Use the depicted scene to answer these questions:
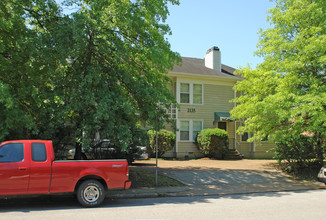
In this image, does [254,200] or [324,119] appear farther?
[324,119]

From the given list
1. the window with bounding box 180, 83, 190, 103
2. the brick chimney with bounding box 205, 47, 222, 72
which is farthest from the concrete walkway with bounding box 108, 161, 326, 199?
the brick chimney with bounding box 205, 47, 222, 72

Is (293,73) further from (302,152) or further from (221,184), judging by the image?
(221,184)

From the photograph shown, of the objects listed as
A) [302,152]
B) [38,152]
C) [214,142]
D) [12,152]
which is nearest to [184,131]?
[214,142]

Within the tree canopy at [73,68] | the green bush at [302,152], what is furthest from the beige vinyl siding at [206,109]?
the tree canopy at [73,68]

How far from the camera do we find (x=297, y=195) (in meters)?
9.14

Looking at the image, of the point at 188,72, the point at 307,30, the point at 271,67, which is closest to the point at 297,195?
the point at 271,67

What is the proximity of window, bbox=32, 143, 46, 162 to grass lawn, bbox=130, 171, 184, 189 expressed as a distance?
401cm

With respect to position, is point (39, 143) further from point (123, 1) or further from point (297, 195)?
point (297, 195)

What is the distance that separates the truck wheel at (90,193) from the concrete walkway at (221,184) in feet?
4.46

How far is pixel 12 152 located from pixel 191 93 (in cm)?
1583

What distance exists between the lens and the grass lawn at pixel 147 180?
1024 cm

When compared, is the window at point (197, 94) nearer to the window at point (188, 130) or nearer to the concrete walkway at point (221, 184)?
the window at point (188, 130)

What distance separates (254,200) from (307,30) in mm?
8756

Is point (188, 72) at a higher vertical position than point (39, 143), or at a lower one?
higher
